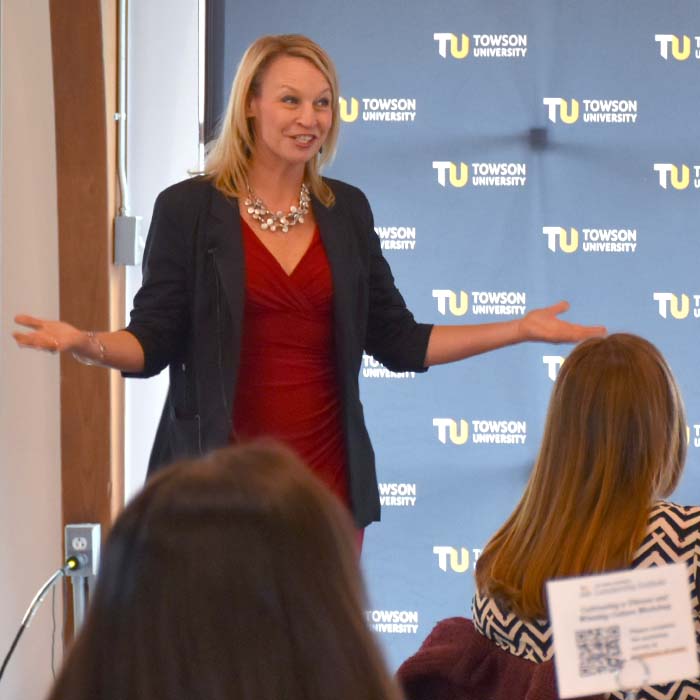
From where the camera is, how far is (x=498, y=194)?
159 inches

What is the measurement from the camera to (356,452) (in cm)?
266

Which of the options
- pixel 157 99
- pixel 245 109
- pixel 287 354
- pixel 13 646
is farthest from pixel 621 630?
pixel 157 99

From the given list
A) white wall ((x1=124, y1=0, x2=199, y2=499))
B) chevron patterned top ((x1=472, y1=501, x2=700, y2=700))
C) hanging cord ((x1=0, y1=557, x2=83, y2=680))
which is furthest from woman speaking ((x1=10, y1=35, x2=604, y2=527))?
white wall ((x1=124, y1=0, x2=199, y2=499))

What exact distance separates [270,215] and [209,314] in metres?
0.26

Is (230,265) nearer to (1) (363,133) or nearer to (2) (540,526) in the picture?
(2) (540,526)

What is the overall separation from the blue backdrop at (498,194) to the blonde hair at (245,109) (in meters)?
1.31

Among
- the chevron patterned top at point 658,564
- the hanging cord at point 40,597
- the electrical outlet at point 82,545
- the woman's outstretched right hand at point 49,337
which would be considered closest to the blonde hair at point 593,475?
the chevron patterned top at point 658,564

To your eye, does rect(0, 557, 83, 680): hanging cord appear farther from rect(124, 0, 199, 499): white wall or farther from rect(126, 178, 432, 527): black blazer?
rect(126, 178, 432, 527): black blazer

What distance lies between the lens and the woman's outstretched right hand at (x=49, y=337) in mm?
2369

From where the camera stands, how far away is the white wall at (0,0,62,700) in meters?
3.55

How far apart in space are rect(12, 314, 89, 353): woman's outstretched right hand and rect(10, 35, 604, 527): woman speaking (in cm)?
7

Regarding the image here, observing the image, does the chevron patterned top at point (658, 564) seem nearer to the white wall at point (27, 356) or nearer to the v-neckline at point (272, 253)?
the v-neckline at point (272, 253)

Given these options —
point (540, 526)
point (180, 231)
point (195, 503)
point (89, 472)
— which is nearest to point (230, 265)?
point (180, 231)

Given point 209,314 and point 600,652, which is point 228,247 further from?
point 600,652
